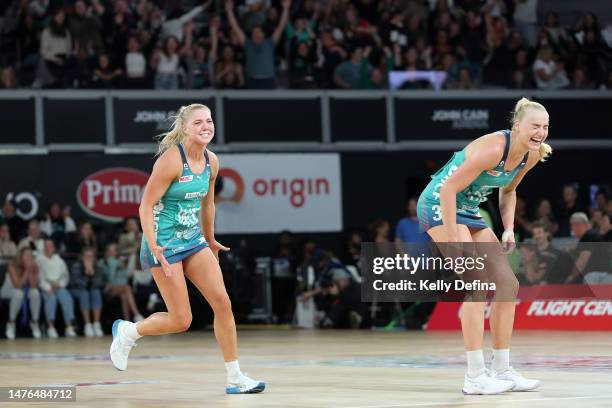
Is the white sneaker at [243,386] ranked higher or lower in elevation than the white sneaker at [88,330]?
higher

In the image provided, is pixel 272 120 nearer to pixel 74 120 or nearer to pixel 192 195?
pixel 74 120

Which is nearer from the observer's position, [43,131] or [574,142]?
[43,131]

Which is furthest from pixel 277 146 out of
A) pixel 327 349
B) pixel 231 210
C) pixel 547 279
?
pixel 327 349

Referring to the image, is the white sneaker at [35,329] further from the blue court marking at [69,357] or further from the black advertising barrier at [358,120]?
the black advertising barrier at [358,120]

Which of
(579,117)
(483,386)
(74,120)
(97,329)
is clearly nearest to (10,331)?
(97,329)

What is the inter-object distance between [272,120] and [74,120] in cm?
334

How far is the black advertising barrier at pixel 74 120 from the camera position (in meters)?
21.6

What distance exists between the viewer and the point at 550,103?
78.0 feet

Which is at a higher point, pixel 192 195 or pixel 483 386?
pixel 192 195

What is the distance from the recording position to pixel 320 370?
1126 centimetres

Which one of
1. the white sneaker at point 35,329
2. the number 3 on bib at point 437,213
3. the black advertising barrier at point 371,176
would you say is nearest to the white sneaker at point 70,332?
the white sneaker at point 35,329

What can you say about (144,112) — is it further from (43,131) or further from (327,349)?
Answer: (327,349)

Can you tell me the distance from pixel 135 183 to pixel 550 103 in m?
7.47

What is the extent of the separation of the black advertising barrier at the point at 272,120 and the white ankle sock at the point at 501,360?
1421 cm
